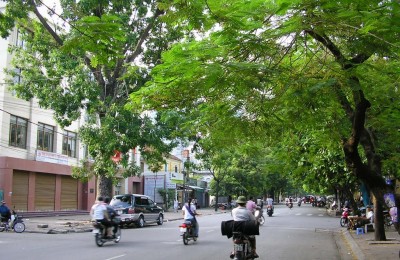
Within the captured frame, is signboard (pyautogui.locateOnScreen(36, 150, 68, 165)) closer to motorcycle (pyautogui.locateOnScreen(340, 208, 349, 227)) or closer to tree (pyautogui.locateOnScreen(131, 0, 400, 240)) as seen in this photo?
motorcycle (pyautogui.locateOnScreen(340, 208, 349, 227))

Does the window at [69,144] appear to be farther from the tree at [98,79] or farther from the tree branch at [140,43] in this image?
the tree branch at [140,43]

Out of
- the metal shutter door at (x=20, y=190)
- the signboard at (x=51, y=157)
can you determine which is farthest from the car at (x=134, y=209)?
the signboard at (x=51, y=157)

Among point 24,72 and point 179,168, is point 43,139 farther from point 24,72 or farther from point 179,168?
point 179,168

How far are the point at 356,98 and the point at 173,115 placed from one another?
13.2 feet

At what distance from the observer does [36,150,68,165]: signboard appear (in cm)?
3234

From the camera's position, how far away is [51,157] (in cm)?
3381

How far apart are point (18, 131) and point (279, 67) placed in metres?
27.4

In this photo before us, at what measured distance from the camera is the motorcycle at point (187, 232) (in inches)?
592

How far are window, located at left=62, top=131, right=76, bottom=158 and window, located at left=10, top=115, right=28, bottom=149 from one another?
4.91 metres

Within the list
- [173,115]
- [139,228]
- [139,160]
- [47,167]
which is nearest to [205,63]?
[173,115]

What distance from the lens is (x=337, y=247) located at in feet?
50.5

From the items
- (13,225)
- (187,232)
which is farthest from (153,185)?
(187,232)

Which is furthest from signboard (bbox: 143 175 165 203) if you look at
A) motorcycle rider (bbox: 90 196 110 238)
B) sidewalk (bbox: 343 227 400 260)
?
sidewalk (bbox: 343 227 400 260)

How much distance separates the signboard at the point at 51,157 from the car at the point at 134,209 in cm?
1112
